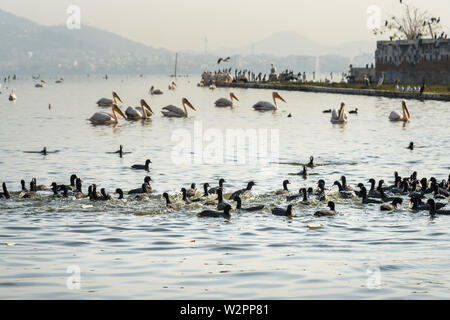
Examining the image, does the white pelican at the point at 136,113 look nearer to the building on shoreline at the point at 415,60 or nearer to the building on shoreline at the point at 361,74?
the building on shoreline at the point at 415,60

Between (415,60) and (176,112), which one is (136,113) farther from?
(415,60)

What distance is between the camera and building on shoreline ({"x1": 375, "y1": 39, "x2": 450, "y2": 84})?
101 m

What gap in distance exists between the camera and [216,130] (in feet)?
176

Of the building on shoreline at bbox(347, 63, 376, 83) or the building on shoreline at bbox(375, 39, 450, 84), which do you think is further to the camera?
the building on shoreline at bbox(347, 63, 376, 83)

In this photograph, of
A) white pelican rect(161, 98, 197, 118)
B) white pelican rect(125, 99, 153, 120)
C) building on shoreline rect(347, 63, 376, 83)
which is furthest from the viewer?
building on shoreline rect(347, 63, 376, 83)

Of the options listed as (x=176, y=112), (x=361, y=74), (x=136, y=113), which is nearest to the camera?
(x=136, y=113)

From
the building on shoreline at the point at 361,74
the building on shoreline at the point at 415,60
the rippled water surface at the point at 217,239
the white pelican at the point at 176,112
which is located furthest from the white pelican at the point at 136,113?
the building on shoreline at the point at 361,74

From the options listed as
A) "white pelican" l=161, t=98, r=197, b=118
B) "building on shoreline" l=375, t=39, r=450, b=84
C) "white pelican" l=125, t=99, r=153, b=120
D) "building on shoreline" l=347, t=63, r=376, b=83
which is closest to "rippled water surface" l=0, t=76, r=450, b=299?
"white pelican" l=125, t=99, r=153, b=120

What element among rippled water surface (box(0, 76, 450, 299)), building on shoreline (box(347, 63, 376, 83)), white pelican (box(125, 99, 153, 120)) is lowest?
rippled water surface (box(0, 76, 450, 299))

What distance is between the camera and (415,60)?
104750mm

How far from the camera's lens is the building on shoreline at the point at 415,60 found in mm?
100688

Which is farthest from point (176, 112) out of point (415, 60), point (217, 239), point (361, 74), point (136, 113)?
point (361, 74)

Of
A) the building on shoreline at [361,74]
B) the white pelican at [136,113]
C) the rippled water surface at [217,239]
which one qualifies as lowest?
Result: the rippled water surface at [217,239]

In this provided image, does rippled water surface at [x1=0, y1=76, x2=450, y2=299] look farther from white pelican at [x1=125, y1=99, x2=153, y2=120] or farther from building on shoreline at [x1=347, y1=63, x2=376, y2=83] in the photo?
building on shoreline at [x1=347, y1=63, x2=376, y2=83]
